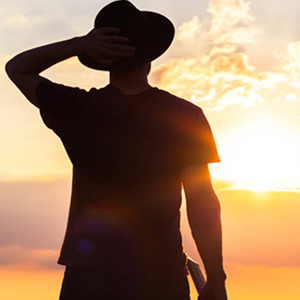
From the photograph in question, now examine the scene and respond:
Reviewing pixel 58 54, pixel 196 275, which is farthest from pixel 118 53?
pixel 196 275

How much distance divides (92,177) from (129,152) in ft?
1.09

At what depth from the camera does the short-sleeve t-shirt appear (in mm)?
3039

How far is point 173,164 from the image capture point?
10.2ft

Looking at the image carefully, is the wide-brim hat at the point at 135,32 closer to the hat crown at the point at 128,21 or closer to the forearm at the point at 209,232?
the hat crown at the point at 128,21

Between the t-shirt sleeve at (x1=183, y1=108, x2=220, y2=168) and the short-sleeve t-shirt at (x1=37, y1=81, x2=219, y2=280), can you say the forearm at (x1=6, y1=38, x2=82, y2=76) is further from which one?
the t-shirt sleeve at (x1=183, y1=108, x2=220, y2=168)

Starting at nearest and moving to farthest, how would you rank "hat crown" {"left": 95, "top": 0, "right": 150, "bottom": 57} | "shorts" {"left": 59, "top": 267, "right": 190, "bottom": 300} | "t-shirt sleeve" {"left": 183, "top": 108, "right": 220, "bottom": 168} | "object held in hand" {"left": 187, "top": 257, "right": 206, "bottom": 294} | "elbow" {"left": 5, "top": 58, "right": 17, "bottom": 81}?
"shorts" {"left": 59, "top": 267, "right": 190, "bottom": 300}
"t-shirt sleeve" {"left": 183, "top": 108, "right": 220, "bottom": 168}
"hat crown" {"left": 95, "top": 0, "right": 150, "bottom": 57}
"elbow" {"left": 5, "top": 58, "right": 17, "bottom": 81}
"object held in hand" {"left": 187, "top": 257, "right": 206, "bottom": 294}

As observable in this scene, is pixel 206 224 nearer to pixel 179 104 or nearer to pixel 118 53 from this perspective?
pixel 179 104

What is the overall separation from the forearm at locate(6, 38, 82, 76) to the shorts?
1.55 m

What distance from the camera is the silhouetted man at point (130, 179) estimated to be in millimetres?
3043

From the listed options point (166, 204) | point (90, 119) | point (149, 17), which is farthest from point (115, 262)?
point (149, 17)

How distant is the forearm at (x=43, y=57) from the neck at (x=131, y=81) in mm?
413

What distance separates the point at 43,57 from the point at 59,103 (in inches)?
18.0

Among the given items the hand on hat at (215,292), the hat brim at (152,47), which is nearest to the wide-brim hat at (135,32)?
the hat brim at (152,47)

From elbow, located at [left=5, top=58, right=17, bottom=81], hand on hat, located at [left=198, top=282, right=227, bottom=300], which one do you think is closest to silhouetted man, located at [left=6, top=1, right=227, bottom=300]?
hand on hat, located at [left=198, top=282, right=227, bottom=300]
